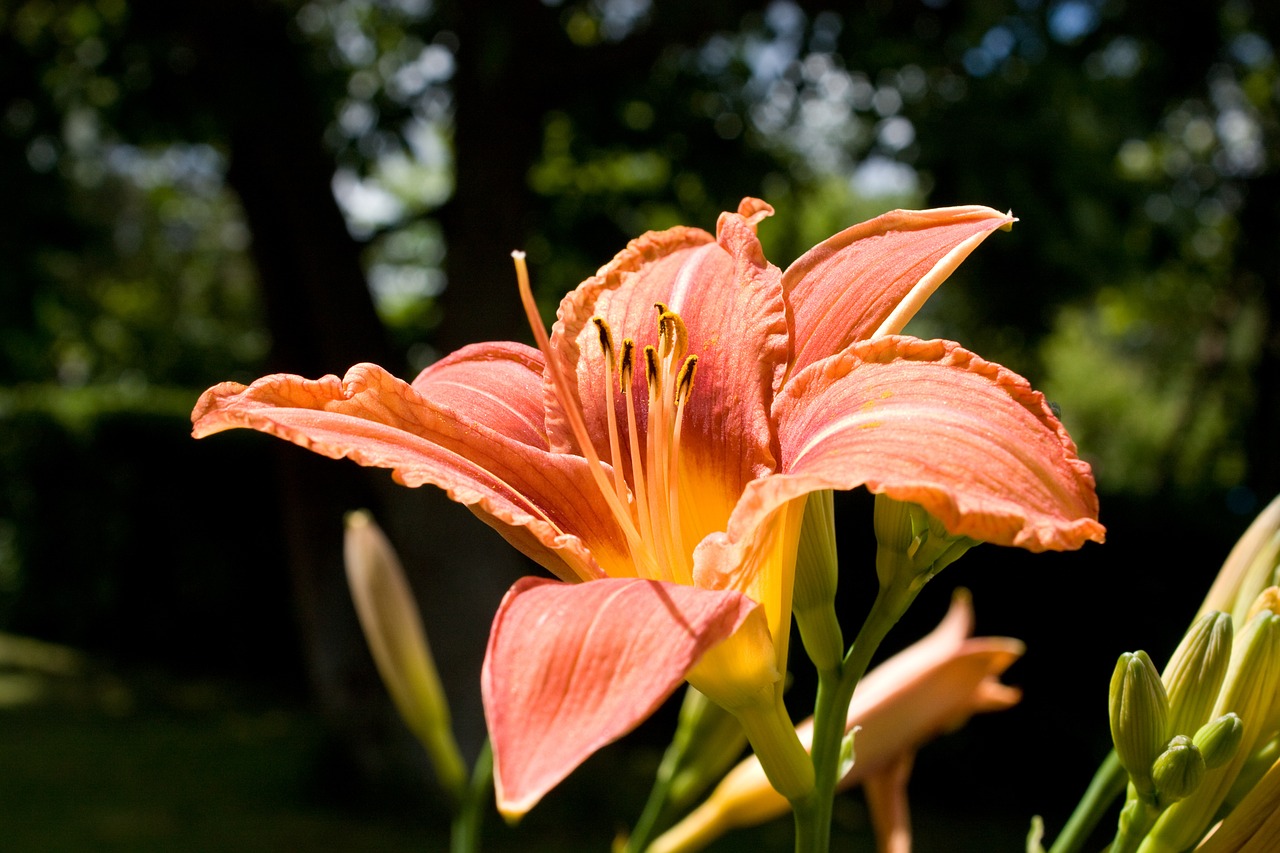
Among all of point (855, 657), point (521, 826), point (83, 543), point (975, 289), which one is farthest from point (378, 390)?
point (83, 543)

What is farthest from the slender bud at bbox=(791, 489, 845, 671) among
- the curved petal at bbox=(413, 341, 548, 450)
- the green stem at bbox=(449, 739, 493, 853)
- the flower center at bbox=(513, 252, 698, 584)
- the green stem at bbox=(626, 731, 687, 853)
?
the green stem at bbox=(449, 739, 493, 853)

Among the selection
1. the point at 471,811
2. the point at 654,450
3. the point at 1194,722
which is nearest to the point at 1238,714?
the point at 1194,722

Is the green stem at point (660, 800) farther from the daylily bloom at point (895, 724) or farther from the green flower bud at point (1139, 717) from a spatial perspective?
the green flower bud at point (1139, 717)

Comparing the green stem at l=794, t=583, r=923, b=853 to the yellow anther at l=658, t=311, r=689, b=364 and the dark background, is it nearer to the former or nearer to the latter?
the yellow anther at l=658, t=311, r=689, b=364

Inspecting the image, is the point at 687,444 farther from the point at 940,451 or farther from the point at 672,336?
the point at 940,451

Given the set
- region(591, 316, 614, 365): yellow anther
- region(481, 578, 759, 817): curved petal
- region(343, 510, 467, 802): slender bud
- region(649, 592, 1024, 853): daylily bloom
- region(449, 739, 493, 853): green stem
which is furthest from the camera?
region(343, 510, 467, 802): slender bud

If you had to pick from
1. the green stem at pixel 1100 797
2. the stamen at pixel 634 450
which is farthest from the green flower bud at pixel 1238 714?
the stamen at pixel 634 450

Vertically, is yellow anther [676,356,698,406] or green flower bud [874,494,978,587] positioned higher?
yellow anther [676,356,698,406]
